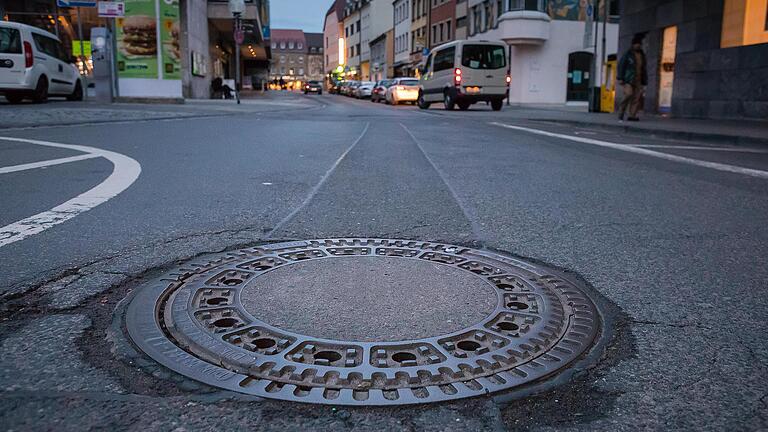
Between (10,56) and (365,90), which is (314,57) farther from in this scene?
(10,56)

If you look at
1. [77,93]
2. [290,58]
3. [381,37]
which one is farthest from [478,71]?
[290,58]

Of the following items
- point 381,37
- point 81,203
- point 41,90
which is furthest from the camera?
point 381,37

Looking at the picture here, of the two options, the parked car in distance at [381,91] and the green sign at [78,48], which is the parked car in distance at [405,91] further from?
the green sign at [78,48]

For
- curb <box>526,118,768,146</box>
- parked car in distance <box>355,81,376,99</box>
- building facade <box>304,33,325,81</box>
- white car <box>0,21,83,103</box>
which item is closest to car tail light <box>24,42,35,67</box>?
white car <box>0,21,83,103</box>

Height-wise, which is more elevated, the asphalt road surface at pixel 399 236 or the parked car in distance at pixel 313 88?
the parked car in distance at pixel 313 88

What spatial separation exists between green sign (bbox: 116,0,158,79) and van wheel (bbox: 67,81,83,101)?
201 centimetres

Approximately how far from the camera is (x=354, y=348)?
2.04 meters

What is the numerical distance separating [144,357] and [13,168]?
509 centimetres

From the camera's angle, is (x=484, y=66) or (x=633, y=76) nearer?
(x=633, y=76)

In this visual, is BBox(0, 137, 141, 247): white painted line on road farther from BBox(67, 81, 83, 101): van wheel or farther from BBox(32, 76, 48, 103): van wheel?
BBox(67, 81, 83, 101): van wheel

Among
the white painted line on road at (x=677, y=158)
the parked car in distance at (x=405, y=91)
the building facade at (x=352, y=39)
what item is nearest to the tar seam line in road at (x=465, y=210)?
the white painted line on road at (x=677, y=158)

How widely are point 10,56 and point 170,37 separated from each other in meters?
7.61

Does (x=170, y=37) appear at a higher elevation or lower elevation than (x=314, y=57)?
lower

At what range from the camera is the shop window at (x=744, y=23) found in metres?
14.5
